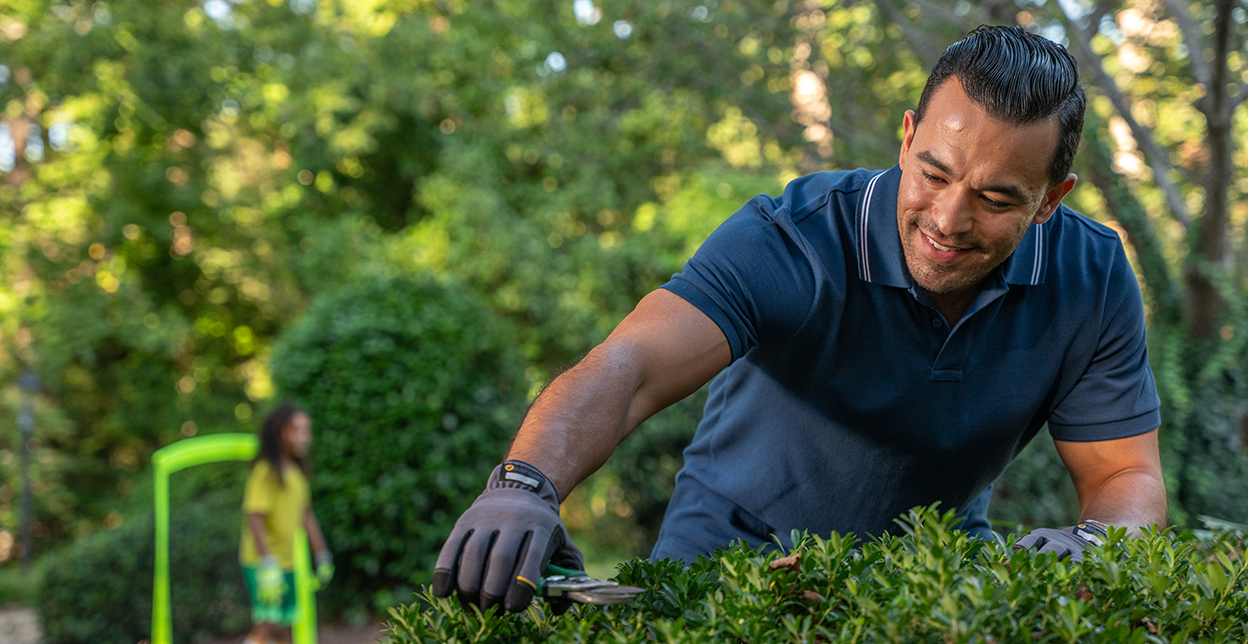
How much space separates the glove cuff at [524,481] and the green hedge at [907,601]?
18 cm

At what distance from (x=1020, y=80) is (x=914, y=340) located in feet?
1.96

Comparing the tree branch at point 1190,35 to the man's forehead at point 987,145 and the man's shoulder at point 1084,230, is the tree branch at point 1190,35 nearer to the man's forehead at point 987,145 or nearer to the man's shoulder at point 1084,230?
the man's shoulder at point 1084,230

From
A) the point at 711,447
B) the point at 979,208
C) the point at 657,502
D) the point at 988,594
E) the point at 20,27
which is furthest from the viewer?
the point at 20,27

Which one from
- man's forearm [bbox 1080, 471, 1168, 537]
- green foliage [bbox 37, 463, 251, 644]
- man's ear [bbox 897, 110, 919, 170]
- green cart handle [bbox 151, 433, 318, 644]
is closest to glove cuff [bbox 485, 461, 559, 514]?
man's ear [bbox 897, 110, 919, 170]

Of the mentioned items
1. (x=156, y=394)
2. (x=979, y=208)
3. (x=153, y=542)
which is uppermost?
(x=979, y=208)

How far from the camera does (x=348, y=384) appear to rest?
7.36m

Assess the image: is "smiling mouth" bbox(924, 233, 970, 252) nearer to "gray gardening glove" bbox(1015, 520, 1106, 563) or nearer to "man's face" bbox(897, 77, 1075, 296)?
"man's face" bbox(897, 77, 1075, 296)

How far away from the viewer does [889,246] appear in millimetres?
2105

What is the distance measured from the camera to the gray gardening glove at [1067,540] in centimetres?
168

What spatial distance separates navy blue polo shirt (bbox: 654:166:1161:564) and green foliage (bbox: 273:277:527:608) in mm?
5218

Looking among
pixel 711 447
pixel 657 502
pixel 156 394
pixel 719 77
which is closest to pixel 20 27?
pixel 156 394

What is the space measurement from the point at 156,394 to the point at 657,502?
13.0 meters

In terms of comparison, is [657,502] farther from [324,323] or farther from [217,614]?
[217,614]

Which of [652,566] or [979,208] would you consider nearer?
[652,566]
